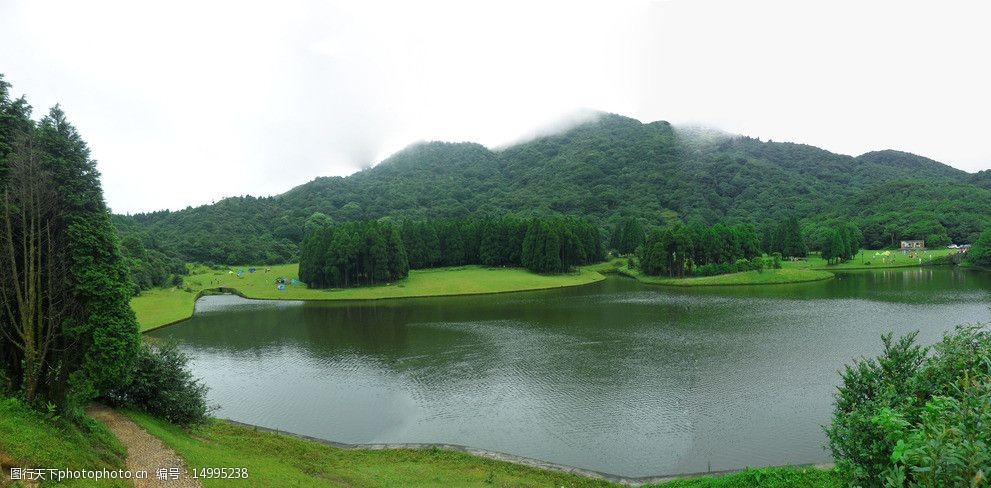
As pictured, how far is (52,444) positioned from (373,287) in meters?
62.8

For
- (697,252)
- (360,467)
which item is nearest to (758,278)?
(697,252)

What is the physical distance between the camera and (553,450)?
19812 millimetres

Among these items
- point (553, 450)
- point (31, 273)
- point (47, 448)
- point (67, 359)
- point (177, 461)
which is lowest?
point (553, 450)

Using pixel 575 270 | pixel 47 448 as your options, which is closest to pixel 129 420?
pixel 47 448

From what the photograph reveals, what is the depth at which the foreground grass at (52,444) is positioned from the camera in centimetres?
1064

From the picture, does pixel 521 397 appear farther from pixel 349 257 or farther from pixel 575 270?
pixel 575 270

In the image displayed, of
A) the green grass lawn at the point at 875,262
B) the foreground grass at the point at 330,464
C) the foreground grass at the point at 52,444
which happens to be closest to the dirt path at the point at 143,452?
the foreground grass at the point at 330,464

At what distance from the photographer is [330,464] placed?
17797mm

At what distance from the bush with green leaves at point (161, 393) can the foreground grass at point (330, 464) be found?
30.9 inches

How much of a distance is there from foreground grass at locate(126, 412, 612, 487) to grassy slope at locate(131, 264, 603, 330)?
42171 millimetres

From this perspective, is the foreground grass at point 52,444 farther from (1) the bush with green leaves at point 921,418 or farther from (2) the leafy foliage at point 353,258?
(2) the leafy foliage at point 353,258

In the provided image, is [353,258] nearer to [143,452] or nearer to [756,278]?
[756,278]

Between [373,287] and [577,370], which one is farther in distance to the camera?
[373,287]

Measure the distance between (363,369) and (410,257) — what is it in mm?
56174
